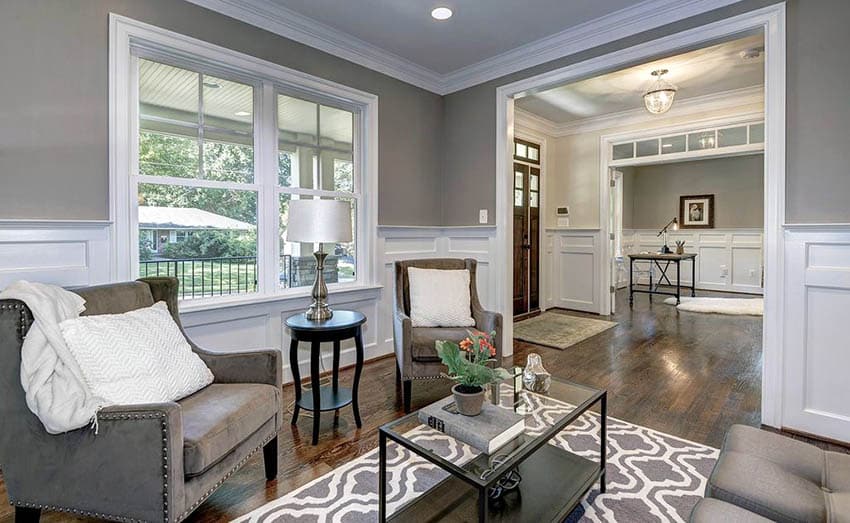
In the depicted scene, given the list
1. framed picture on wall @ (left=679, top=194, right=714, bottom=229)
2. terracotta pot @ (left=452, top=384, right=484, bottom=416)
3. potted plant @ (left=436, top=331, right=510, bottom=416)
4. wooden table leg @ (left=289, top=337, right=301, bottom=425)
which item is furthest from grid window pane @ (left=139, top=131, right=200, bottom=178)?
framed picture on wall @ (left=679, top=194, right=714, bottom=229)

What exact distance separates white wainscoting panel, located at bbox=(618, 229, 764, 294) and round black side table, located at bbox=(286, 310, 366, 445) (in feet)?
24.5

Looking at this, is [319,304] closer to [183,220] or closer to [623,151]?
[183,220]

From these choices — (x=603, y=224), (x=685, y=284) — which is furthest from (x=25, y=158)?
(x=685, y=284)

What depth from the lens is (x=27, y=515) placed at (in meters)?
1.50

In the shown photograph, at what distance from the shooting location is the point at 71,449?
4.52ft

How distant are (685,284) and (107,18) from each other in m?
9.31

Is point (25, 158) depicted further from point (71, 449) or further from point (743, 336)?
point (743, 336)

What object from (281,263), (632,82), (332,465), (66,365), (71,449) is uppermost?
(632,82)

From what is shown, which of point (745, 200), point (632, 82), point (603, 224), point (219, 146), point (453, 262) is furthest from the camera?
point (745, 200)

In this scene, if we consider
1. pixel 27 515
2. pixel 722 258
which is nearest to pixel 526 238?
pixel 722 258

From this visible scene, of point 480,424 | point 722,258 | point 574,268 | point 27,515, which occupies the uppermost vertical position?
point 722,258

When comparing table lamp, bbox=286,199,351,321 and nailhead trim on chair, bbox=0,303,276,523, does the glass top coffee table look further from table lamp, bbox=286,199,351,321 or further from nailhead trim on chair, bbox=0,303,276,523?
table lamp, bbox=286,199,351,321

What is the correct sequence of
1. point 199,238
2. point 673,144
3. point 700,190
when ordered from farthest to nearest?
point 700,190 < point 673,144 < point 199,238

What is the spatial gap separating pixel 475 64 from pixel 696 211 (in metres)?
6.57
